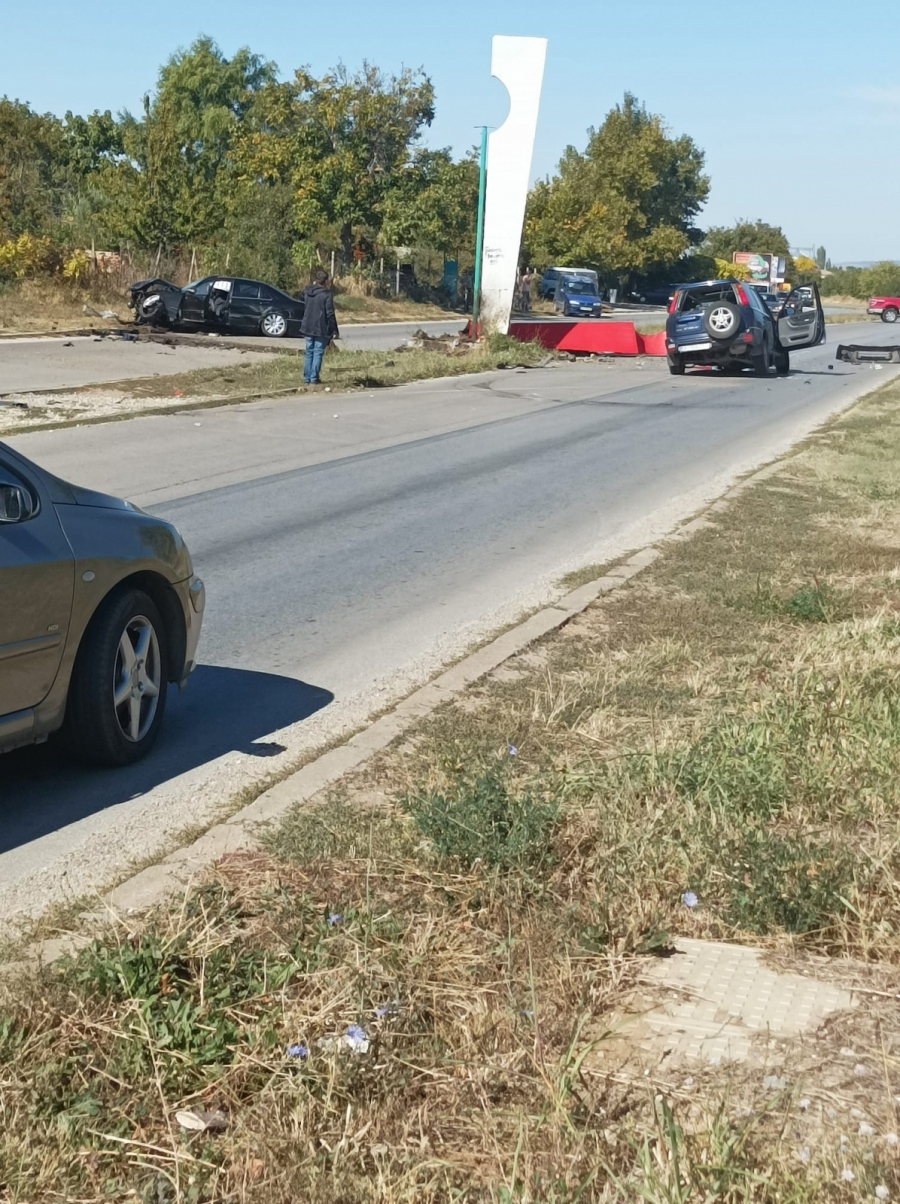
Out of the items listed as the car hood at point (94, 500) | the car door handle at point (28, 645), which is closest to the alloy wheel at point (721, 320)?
the car hood at point (94, 500)

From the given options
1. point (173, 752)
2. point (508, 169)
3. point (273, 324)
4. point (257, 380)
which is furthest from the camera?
point (273, 324)

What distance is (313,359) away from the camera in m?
24.0

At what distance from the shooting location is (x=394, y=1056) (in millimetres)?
3281

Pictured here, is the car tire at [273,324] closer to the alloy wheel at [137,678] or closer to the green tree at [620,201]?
the alloy wheel at [137,678]

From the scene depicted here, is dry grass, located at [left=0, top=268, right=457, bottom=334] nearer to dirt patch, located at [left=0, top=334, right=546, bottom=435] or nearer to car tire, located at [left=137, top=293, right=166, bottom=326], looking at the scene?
car tire, located at [left=137, top=293, right=166, bottom=326]

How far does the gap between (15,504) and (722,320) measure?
84.5 ft

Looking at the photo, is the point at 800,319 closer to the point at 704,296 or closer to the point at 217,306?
the point at 704,296

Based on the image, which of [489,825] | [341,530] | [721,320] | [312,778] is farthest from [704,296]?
[489,825]

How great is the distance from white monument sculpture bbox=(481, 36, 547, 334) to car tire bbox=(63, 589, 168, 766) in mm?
26532

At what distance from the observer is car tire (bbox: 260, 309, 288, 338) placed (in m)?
35.7

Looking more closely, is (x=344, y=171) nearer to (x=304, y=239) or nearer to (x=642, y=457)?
(x=304, y=239)

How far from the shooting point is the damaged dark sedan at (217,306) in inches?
1364

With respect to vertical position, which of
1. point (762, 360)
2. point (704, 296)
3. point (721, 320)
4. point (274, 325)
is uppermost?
point (704, 296)

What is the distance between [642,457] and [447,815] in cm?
1334
